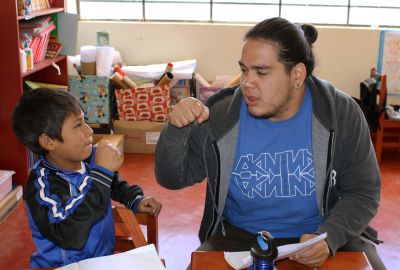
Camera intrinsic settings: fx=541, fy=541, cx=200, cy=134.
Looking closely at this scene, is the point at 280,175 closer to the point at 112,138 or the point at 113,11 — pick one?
the point at 112,138

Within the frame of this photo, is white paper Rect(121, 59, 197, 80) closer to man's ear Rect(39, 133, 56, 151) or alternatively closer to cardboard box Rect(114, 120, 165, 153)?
cardboard box Rect(114, 120, 165, 153)

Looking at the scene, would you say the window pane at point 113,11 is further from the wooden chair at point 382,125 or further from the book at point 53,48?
the wooden chair at point 382,125

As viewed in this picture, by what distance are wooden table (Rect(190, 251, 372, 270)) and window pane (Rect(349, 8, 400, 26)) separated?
4053 millimetres

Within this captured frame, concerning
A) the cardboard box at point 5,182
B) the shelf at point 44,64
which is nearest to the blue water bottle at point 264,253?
the cardboard box at point 5,182

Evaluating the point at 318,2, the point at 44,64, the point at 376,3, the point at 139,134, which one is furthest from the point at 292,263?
the point at 376,3

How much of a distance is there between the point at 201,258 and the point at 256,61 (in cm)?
66

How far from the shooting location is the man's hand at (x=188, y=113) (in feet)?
5.29

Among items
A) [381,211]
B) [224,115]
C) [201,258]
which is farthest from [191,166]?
[381,211]

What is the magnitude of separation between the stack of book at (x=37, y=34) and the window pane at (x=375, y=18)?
9.21ft

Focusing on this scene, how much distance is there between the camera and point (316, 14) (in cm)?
512

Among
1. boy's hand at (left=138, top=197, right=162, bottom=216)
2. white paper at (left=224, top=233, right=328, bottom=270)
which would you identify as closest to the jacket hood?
boy's hand at (left=138, top=197, right=162, bottom=216)

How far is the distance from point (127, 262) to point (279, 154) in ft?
2.23

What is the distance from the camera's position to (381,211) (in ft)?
11.3

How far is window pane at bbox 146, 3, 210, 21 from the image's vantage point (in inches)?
201
